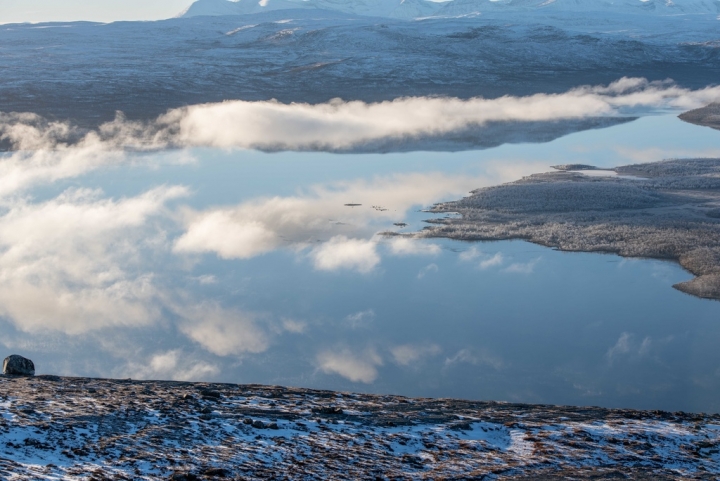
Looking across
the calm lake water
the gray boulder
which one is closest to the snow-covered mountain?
the calm lake water

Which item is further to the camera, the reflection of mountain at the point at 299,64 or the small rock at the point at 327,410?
the reflection of mountain at the point at 299,64

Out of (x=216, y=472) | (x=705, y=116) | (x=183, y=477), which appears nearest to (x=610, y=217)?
(x=216, y=472)

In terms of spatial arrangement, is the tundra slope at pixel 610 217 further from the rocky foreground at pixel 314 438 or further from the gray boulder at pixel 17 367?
the gray boulder at pixel 17 367

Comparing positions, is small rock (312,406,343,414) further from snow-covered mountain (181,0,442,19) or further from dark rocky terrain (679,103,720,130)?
snow-covered mountain (181,0,442,19)

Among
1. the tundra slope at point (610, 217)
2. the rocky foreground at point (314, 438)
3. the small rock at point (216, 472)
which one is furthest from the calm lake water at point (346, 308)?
the small rock at point (216, 472)

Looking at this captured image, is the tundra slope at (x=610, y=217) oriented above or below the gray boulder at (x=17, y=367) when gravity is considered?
above

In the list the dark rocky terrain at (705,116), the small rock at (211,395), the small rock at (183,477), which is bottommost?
the small rock at (211,395)

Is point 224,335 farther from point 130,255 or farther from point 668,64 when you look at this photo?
point 668,64
